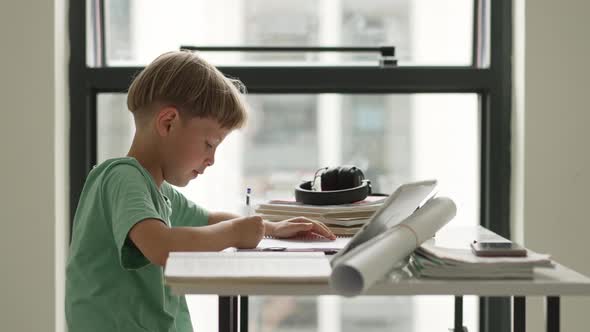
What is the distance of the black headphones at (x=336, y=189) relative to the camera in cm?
174

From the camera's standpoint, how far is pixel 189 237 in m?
1.31

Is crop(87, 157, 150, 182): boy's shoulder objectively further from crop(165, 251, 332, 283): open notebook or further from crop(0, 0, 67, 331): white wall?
crop(0, 0, 67, 331): white wall

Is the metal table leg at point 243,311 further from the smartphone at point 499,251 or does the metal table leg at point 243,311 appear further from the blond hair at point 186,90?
the smartphone at point 499,251

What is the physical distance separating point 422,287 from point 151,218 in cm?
45

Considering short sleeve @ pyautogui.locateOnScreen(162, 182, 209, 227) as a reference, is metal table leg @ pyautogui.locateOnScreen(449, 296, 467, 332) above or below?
below

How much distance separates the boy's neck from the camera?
156 centimetres

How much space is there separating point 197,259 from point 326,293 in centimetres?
22

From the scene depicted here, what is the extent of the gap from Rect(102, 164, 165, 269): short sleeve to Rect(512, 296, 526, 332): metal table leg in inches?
24.5

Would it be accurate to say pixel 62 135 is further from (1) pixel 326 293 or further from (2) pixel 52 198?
(1) pixel 326 293

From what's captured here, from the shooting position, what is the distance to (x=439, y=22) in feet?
7.80

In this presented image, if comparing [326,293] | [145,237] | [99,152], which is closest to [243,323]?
[145,237]
